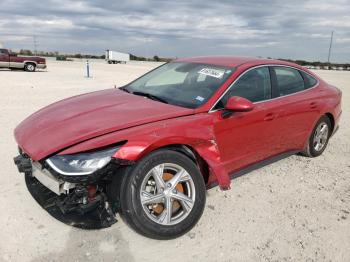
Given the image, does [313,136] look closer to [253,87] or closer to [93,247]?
[253,87]

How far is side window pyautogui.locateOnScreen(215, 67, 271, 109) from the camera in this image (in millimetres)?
3965

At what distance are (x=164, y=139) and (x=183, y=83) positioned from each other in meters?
1.37

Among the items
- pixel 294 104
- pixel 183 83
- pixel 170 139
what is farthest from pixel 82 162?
pixel 294 104

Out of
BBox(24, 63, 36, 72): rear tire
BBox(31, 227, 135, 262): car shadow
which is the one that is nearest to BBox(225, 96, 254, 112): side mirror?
BBox(31, 227, 135, 262): car shadow

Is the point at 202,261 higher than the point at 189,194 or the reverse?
the reverse

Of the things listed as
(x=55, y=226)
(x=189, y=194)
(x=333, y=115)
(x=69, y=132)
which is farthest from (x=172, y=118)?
(x=333, y=115)

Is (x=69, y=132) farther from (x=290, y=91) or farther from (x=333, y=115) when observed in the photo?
(x=333, y=115)

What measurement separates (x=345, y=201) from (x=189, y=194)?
2.02 meters

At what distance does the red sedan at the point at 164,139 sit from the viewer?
2979mm

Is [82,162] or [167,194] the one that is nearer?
[82,162]

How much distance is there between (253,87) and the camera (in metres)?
4.25

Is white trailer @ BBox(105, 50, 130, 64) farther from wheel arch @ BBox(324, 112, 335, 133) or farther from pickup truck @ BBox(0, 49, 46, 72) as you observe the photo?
wheel arch @ BBox(324, 112, 335, 133)

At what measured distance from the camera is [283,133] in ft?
15.1

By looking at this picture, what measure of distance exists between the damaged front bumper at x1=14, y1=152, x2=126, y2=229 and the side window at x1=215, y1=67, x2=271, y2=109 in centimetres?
150
